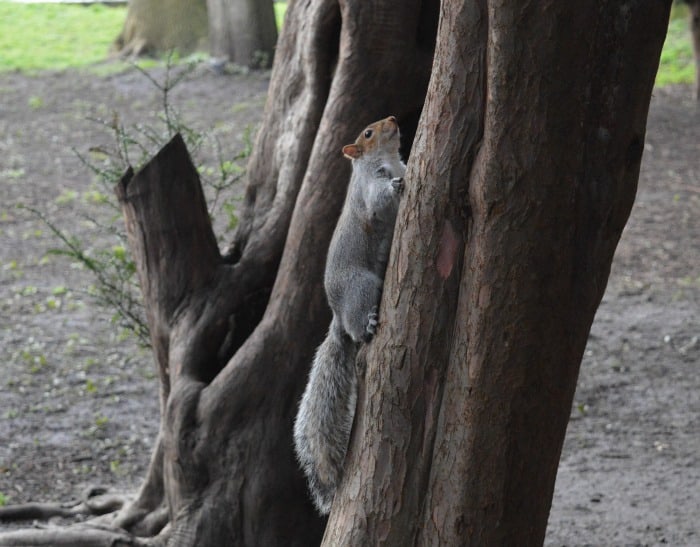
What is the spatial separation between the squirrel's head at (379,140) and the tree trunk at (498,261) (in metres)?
0.78

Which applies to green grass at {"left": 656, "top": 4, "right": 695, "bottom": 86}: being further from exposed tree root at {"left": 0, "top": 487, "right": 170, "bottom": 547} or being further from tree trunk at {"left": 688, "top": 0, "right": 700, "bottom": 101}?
exposed tree root at {"left": 0, "top": 487, "right": 170, "bottom": 547}

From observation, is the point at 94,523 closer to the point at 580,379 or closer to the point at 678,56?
the point at 580,379

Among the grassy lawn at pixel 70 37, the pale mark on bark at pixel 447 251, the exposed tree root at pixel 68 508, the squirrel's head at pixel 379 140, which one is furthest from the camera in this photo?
the grassy lawn at pixel 70 37

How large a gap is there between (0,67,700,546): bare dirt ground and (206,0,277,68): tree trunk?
2.16m

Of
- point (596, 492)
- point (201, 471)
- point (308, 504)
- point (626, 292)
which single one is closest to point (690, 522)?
point (596, 492)

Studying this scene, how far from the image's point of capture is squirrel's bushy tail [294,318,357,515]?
328 centimetres

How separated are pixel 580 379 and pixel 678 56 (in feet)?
35.7

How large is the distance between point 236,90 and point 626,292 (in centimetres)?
668

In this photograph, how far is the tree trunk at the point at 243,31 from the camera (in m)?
13.7

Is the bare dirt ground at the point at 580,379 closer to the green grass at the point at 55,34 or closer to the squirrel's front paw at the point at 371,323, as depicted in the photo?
the squirrel's front paw at the point at 371,323

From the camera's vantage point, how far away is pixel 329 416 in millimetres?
3301

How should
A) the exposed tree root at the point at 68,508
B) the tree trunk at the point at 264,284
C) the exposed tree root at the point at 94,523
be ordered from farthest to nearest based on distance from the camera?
the exposed tree root at the point at 68,508 < the exposed tree root at the point at 94,523 < the tree trunk at the point at 264,284

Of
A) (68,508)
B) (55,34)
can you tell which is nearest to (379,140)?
(68,508)

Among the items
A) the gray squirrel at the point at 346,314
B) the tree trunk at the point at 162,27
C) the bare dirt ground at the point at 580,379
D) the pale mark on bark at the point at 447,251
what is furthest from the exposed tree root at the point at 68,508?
the tree trunk at the point at 162,27
